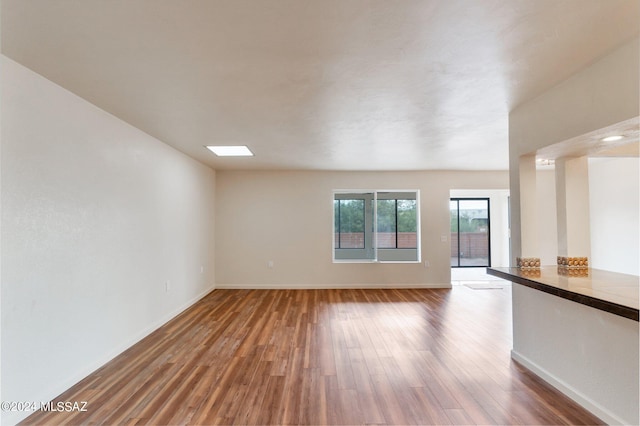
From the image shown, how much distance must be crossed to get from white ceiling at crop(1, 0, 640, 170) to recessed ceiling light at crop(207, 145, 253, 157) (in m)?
0.88

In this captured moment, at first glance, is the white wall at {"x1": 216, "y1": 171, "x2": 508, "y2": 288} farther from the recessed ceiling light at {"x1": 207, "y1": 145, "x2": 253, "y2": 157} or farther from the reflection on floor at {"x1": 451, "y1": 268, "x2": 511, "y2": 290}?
the recessed ceiling light at {"x1": 207, "y1": 145, "x2": 253, "y2": 157}

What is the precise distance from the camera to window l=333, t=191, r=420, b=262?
6062mm

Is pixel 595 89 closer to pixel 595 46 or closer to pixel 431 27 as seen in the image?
pixel 595 46

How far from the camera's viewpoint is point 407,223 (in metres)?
6.27

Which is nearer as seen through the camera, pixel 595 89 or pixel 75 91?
pixel 595 89

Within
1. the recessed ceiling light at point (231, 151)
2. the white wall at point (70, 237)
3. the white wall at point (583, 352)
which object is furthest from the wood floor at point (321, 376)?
the recessed ceiling light at point (231, 151)

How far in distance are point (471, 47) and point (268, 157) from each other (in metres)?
3.36

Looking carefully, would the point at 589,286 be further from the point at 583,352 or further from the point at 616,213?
the point at 616,213

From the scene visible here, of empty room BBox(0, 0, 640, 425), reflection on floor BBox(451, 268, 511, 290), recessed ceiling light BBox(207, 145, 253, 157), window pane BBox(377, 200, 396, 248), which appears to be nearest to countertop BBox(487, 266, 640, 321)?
empty room BBox(0, 0, 640, 425)

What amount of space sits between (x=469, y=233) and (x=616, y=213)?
3.76 meters

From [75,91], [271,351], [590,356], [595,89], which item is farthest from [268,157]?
[590,356]

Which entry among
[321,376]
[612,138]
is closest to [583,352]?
[612,138]

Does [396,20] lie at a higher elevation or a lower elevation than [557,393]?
higher

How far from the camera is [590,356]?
194 cm
